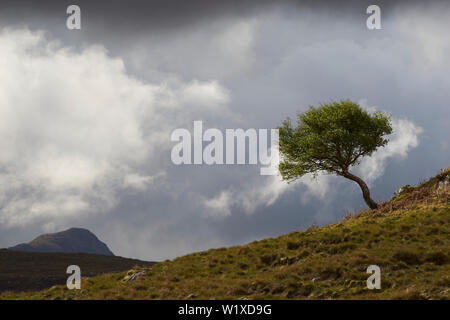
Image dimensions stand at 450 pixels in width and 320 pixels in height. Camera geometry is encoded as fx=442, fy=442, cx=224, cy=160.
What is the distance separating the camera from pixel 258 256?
33.1m

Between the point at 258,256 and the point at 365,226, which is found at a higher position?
the point at 365,226

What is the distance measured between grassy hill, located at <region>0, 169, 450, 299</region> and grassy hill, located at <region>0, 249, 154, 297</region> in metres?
28.3

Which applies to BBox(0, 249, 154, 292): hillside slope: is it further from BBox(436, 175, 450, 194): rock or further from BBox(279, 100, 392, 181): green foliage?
BBox(436, 175, 450, 194): rock

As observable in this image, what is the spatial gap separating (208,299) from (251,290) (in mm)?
2616

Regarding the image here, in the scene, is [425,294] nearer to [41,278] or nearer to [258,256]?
[258,256]

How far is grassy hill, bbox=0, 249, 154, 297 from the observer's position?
56.9 meters

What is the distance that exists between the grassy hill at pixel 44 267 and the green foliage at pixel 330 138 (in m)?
31.3

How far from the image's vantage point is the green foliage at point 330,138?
49.7 meters

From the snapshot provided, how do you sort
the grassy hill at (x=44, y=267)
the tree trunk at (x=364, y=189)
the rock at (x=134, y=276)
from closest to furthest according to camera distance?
the rock at (x=134, y=276)
the tree trunk at (x=364, y=189)
the grassy hill at (x=44, y=267)

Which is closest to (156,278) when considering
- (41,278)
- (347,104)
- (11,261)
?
(347,104)

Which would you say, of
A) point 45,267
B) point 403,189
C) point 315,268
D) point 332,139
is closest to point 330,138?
point 332,139

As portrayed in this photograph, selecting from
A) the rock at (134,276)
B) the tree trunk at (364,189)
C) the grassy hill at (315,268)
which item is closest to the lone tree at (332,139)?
the tree trunk at (364,189)

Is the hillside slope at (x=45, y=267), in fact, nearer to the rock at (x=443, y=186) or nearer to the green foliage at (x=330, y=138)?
the green foliage at (x=330, y=138)
